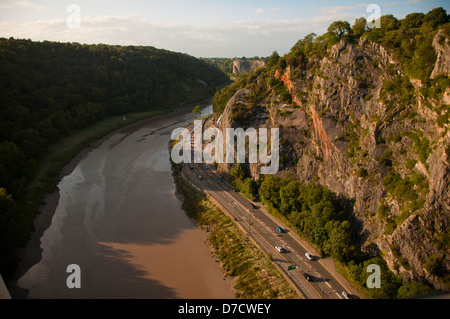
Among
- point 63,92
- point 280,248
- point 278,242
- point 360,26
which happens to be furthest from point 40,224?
point 63,92

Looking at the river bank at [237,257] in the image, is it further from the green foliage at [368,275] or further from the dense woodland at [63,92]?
the dense woodland at [63,92]

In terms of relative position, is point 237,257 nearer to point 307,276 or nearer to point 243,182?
point 307,276

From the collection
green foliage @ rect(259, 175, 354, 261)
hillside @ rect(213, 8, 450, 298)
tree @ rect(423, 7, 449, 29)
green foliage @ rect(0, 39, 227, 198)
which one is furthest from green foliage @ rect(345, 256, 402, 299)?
green foliage @ rect(0, 39, 227, 198)

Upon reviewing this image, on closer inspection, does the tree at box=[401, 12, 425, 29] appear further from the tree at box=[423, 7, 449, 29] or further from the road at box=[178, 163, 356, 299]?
the road at box=[178, 163, 356, 299]

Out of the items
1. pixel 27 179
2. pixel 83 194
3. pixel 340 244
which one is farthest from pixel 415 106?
pixel 27 179

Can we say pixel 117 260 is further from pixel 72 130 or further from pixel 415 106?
pixel 72 130

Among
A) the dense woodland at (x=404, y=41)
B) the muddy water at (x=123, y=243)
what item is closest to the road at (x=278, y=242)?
the muddy water at (x=123, y=243)
